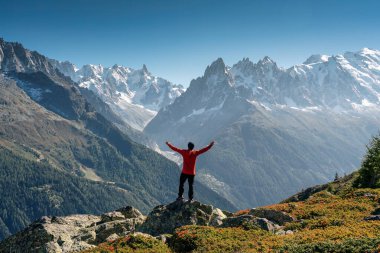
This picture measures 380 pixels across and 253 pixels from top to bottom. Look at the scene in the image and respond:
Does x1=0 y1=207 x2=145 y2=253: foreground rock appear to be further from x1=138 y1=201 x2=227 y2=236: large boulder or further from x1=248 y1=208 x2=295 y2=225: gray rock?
x1=248 y1=208 x2=295 y2=225: gray rock

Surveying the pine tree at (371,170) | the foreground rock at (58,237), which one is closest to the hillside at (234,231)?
the foreground rock at (58,237)

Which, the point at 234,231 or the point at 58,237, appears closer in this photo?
the point at 234,231

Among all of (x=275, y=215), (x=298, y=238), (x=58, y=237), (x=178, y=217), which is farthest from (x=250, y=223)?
(x=58, y=237)

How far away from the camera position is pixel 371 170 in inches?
2141

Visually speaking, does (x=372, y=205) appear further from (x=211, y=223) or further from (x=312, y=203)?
(x=211, y=223)

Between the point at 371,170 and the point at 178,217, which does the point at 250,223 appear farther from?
the point at 371,170

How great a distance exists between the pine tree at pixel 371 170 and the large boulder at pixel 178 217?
27.3 m

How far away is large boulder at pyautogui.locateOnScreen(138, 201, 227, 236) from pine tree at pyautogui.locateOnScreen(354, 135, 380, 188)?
89.5 ft

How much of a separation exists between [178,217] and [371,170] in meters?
31.9

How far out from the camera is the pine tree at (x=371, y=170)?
5334 centimetres

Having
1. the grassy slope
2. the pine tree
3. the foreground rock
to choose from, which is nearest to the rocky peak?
the foreground rock

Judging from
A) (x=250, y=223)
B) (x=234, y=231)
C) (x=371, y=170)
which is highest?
(x=371, y=170)

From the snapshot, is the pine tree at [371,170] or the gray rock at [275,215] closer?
the gray rock at [275,215]

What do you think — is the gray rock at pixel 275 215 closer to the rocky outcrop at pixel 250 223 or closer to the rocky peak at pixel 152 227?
the rocky peak at pixel 152 227
